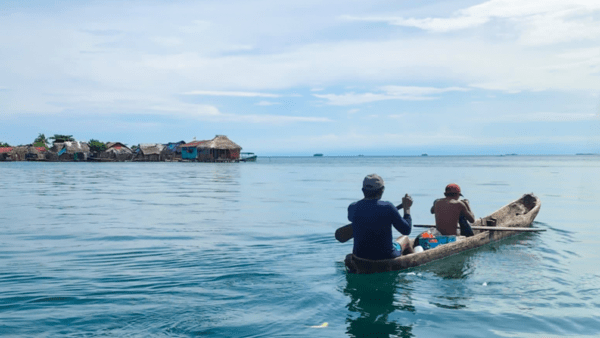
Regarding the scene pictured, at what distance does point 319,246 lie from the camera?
477 inches

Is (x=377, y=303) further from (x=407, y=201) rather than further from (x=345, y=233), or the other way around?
(x=407, y=201)

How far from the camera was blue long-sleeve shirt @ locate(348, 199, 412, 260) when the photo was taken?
23.4ft

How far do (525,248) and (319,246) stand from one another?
5340 mm

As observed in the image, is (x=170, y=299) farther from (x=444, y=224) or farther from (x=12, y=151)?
(x=12, y=151)

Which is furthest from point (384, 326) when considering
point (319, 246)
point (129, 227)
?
point (129, 227)

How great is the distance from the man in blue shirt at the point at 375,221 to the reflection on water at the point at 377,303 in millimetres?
457

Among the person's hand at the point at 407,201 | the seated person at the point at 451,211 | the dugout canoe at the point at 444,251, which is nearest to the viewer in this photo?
the person's hand at the point at 407,201

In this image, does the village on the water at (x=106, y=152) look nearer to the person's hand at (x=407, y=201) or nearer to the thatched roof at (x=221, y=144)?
the thatched roof at (x=221, y=144)

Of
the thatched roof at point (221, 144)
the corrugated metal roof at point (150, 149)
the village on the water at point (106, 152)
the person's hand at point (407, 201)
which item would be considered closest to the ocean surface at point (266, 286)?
the person's hand at point (407, 201)

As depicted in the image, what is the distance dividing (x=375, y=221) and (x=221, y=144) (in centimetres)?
8163

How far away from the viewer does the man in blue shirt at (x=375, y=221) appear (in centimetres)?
710

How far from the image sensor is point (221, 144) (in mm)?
87250

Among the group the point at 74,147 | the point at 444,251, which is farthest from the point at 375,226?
the point at 74,147

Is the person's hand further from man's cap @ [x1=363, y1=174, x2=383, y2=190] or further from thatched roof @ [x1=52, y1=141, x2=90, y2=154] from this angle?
thatched roof @ [x1=52, y1=141, x2=90, y2=154]
